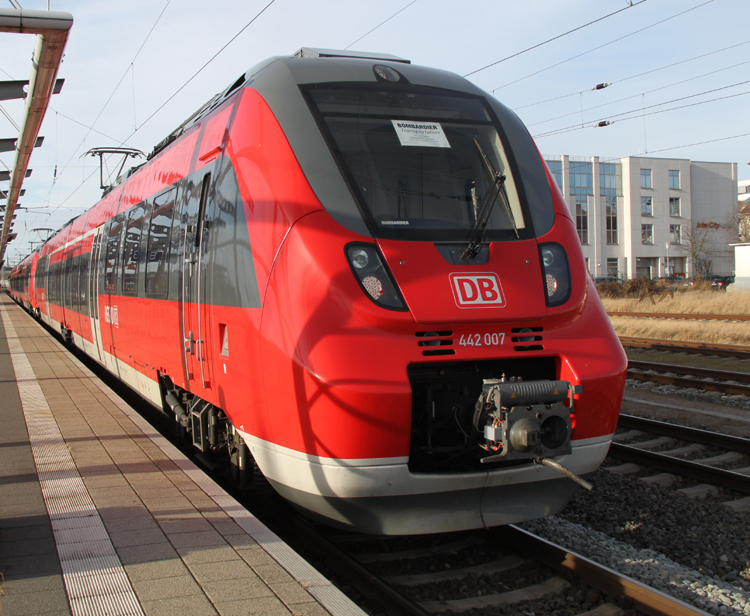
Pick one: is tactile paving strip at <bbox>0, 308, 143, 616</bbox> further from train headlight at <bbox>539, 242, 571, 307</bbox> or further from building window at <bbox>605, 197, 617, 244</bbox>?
building window at <bbox>605, 197, 617, 244</bbox>

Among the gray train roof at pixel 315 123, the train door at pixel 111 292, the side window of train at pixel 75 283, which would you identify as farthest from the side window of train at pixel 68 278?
the gray train roof at pixel 315 123

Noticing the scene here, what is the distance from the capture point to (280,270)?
385cm

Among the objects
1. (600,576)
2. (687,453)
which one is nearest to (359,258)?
(600,576)

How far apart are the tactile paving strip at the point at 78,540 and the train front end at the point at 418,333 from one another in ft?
3.32

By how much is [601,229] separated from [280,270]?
59715 mm

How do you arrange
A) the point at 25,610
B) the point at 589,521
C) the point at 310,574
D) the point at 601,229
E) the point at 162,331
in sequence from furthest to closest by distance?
the point at 601,229, the point at 162,331, the point at 589,521, the point at 310,574, the point at 25,610

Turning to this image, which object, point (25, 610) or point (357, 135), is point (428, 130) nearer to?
point (357, 135)

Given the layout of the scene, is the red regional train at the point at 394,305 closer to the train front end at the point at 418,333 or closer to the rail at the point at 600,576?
the train front end at the point at 418,333

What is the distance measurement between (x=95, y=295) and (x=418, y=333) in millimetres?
8338

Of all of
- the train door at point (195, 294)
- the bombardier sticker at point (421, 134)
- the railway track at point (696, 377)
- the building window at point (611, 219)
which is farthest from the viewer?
the building window at point (611, 219)

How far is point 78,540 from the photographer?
12.6 feet

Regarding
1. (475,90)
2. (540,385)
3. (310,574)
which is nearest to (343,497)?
(310,574)

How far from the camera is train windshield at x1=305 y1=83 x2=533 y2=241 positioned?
416 centimetres

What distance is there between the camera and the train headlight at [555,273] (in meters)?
4.12
